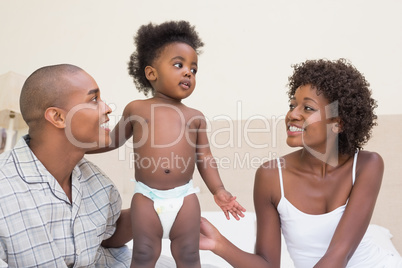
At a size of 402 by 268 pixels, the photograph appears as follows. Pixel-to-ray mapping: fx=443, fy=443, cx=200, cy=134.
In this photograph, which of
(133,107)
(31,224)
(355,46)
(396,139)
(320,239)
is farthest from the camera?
(355,46)

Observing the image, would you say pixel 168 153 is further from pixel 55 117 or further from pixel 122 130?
pixel 55 117

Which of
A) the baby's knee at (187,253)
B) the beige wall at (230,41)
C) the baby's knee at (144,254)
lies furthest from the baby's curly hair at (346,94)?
the beige wall at (230,41)

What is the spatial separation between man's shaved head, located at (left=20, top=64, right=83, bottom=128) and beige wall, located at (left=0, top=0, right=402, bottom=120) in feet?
5.77

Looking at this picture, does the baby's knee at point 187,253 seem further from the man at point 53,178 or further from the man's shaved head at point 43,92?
the man's shaved head at point 43,92

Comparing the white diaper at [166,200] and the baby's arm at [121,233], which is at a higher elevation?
the white diaper at [166,200]

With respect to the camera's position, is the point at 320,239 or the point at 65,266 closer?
the point at 65,266

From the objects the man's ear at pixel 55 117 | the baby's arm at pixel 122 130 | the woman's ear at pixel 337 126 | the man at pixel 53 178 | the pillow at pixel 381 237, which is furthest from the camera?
the pillow at pixel 381 237

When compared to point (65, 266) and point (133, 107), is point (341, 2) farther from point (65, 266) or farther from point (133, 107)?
point (65, 266)

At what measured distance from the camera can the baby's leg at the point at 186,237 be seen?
150 centimetres

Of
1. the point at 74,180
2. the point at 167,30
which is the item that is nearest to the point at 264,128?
the point at 167,30

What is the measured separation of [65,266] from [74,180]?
276mm

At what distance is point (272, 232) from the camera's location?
161 centimetres

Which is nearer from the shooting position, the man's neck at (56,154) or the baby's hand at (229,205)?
the man's neck at (56,154)

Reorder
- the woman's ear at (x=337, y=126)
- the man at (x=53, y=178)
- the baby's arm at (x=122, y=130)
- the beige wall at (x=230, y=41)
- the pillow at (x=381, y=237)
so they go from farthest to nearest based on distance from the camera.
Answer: the beige wall at (x=230, y=41) < the pillow at (x=381, y=237) < the baby's arm at (x=122, y=130) < the woman's ear at (x=337, y=126) < the man at (x=53, y=178)
